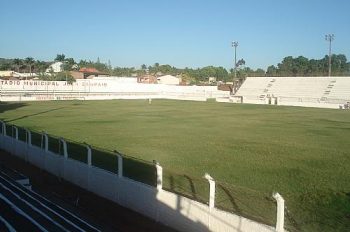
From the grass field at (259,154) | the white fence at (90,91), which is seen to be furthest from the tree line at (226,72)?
the grass field at (259,154)

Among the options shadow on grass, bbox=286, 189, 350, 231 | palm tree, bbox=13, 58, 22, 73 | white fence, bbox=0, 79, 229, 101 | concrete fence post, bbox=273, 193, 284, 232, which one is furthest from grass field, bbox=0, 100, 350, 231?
palm tree, bbox=13, 58, 22, 73

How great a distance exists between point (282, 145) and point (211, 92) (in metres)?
61.4

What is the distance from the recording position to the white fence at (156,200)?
826cm

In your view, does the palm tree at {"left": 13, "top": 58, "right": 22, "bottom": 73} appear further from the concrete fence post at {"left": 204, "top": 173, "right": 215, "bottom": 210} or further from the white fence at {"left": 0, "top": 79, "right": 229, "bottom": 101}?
the concrete fence post at {"left": 204, "top": 173, "right": 215, "bottom": 210}

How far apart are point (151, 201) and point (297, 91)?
6717cm

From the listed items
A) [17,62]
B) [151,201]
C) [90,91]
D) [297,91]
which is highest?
[17,62]

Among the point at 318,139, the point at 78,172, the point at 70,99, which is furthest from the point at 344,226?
the point at 70,99

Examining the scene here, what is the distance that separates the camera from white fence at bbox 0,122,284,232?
27.1 feet

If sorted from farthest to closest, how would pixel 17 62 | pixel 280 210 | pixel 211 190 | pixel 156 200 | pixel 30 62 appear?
pixel 17 62
pixel 30 62
pixel 156 200
pixel 211 190
pixel 280 210

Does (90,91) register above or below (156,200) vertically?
above

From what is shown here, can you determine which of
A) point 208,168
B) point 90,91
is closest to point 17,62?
point 90,91

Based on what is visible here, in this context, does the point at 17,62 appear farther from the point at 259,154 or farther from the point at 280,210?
the point at 280,210

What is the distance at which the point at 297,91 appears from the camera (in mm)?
73438

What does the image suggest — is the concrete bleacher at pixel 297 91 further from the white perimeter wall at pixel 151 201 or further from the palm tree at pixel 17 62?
the palm tree at pixel 17 62
